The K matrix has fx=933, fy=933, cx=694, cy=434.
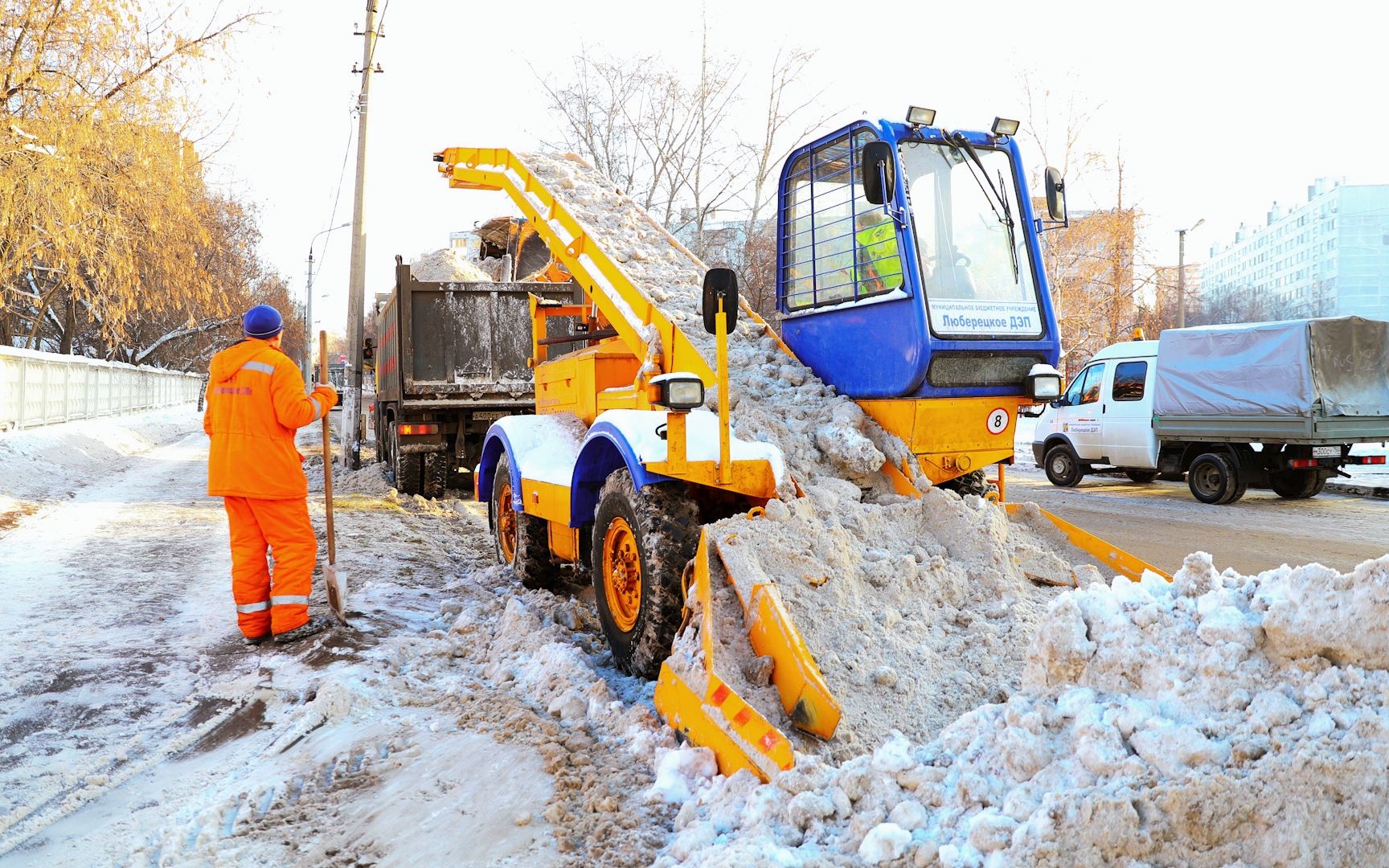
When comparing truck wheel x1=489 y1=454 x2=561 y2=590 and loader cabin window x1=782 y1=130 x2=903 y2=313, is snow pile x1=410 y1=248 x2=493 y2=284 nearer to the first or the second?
truck wheel x1=489 y1=454 x2=561 y2=590

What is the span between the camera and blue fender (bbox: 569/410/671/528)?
13.9 ft

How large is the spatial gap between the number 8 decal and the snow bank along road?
67 cm

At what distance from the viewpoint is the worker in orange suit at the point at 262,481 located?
524cm

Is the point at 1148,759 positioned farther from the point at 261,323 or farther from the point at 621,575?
the point at 261,323

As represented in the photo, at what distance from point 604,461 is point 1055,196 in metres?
2.77

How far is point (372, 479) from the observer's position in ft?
45.1

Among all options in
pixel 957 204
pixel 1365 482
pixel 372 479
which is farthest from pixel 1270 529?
pixel 372 479

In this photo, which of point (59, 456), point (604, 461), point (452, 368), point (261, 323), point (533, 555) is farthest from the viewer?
point (59, 456)

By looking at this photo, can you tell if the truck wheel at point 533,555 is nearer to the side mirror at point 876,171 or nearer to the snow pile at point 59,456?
the side mirror at point 876,171

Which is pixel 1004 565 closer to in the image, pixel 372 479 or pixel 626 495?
pixel 626 495

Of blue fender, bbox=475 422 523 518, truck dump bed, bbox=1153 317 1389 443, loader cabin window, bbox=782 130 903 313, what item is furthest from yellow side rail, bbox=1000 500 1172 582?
truck dump bed, bbox=1153 317 1389 443

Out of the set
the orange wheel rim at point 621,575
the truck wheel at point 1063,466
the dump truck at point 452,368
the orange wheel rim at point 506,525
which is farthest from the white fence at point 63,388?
the truck wheel at point 1063,466

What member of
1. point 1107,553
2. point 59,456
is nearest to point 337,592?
point 1107,553

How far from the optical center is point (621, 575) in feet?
15.0
